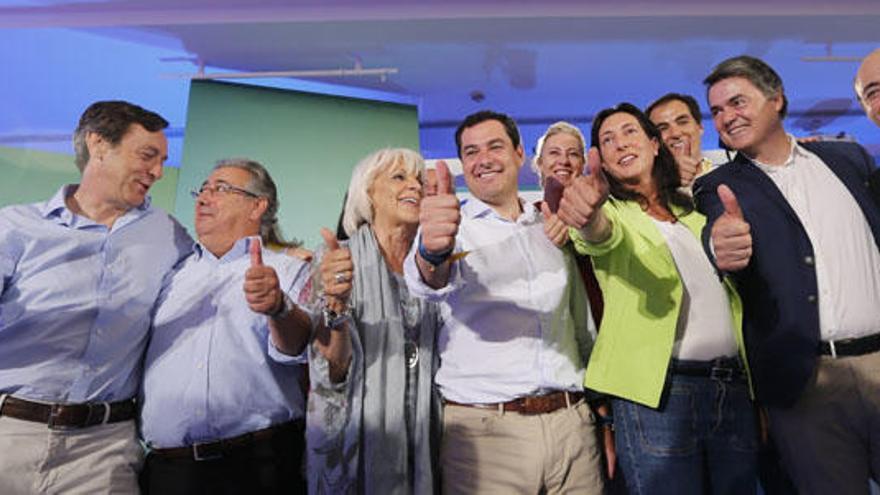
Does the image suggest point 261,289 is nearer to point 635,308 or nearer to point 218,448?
point 218,448

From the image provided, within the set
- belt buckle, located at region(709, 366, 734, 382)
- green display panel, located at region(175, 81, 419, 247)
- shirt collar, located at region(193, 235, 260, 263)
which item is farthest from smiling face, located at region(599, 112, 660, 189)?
green display panel, located at region(175, 81, 419, 247)

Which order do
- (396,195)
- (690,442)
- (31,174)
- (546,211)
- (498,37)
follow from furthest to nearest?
(31,174) → (498,37) → (396,195) → (546,211) → (690,442)

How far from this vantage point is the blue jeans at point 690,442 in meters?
1.56

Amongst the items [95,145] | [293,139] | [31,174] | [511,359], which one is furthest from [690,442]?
[31,174]

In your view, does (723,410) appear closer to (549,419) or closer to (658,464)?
(658,464)

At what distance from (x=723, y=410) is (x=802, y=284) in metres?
0.38

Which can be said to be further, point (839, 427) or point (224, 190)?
point (224, 190)

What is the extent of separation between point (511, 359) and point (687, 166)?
1171 mm

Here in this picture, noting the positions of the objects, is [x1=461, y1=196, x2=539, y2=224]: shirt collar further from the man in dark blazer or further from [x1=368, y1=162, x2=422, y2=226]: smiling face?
the man in dark blazer

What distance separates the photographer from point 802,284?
63.7 inches

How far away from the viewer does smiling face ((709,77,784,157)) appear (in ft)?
5.89

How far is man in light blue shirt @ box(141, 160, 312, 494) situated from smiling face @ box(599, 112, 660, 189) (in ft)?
3.36

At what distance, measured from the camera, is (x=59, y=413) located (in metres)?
1.70

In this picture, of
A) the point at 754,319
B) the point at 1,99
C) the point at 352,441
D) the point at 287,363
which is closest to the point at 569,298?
the point at 754,319
